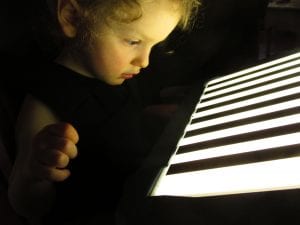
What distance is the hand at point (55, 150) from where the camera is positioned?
0.49 metres

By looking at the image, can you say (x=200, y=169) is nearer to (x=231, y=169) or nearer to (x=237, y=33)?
(x=231, y=169)

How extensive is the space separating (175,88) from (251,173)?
81cm

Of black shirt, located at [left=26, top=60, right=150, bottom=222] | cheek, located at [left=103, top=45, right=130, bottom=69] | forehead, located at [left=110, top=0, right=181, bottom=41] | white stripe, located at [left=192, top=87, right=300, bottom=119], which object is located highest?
forehead, located at [left=110, top=0, right=181, bottom=41]

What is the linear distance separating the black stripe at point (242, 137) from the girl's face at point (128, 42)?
0.84 feet

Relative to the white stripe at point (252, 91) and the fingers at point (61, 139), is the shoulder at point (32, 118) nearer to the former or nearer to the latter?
the fingers at point (61, 139)

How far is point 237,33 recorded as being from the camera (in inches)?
62.6

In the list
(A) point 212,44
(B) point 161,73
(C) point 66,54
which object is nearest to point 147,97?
(B) point 161,73

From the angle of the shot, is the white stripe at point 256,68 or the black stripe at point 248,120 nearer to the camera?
the black stripe at point 248,120

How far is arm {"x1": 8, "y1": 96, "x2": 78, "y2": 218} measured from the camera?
497mm

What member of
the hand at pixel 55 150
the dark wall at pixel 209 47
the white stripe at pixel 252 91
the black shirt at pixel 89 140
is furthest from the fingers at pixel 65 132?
the dark wall at pixel 209 47

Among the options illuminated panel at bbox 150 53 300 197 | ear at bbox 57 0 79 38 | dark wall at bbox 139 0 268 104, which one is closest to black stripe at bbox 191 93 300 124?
illuminated panel at bbox 150 53 300 197

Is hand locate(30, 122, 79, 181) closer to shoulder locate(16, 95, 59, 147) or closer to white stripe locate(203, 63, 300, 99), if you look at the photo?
shoulder locate(16, 95, 59, 147)

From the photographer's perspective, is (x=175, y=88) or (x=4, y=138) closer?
(x=4, y=138)

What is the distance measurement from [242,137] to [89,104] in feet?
1.36
